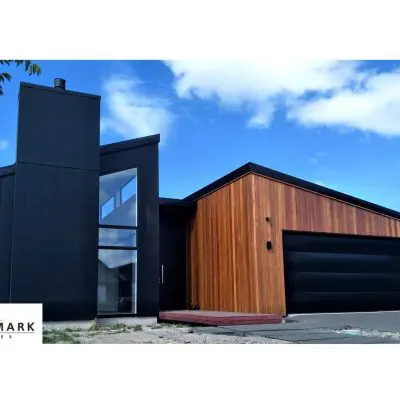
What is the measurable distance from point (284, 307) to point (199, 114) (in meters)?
3.39

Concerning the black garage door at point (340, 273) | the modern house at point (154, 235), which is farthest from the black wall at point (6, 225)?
the black garage door at point (340, 273)

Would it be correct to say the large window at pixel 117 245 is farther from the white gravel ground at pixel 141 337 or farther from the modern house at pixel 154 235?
the white gravel ground at pixel 141 337

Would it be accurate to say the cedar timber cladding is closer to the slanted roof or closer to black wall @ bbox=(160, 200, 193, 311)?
the slanted roof

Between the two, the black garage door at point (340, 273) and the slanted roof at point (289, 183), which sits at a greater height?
the slanted roof at point (289, 183)

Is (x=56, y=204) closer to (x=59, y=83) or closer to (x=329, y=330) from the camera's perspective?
(x=59, y=83)

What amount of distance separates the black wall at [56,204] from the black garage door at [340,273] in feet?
10.9

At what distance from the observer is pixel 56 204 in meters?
7.01

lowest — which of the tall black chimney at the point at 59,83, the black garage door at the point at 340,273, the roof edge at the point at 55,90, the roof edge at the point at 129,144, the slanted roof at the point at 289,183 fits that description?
the black garage door at the point at 340,273

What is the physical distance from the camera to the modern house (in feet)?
22.6

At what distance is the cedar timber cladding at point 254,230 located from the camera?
794 cm

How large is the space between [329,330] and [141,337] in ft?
7.72

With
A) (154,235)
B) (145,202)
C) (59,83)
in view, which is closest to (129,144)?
(145,202)

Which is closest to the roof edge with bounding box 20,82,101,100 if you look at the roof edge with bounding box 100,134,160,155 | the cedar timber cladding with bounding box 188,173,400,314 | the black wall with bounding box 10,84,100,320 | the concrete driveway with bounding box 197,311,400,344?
the black wall with bounding box 10,84,100,320
